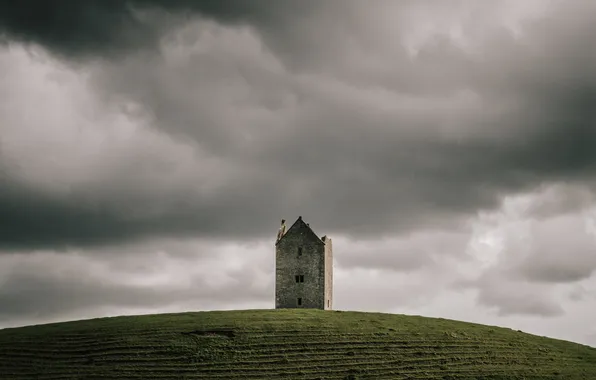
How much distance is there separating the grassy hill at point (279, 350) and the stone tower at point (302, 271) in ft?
19.3

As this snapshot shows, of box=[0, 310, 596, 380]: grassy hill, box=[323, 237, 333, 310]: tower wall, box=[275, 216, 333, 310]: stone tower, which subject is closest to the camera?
box=[0, 310, 596, 380]: grassy hill

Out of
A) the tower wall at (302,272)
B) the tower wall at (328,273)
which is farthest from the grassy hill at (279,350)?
the tower wall at (328,273)

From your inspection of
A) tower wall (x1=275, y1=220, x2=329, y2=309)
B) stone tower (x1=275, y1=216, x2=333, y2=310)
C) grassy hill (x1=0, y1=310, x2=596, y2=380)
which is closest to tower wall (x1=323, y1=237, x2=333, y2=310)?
stone tower (x1=275, y1=216, x2=333, y2=310)

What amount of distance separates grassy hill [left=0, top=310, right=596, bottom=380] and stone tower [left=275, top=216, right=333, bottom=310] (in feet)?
19.3

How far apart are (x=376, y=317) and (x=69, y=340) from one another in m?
33.6

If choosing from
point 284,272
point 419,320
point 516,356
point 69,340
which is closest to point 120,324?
point 69,340

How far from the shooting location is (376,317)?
3260 inches

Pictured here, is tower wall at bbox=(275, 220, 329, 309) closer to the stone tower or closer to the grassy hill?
the stone tower

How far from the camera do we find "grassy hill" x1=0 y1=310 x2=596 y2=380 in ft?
217

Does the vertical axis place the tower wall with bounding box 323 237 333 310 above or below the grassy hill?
above

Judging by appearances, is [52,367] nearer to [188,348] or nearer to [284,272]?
[188,348]

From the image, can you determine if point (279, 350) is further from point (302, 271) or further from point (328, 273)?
point (328, 273)

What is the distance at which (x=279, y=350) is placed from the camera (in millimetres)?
69250

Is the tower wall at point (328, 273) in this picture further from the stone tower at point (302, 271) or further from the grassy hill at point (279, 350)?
the grassy hill at point (279, 350)
